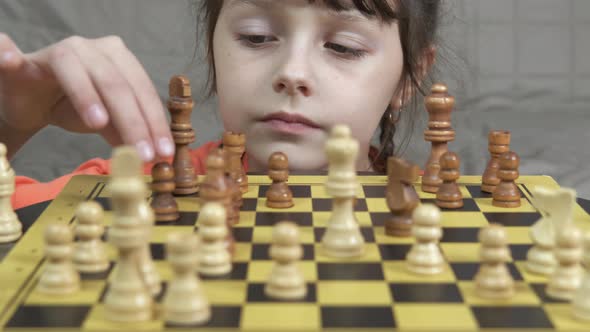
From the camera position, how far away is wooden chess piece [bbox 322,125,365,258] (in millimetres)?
1043

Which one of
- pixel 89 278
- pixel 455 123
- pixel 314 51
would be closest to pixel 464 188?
pixel 314 51

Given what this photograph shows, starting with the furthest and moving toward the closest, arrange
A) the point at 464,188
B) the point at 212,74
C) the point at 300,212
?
1. the point at 212,74
2. the point at 464,188
3. the point at 300,212

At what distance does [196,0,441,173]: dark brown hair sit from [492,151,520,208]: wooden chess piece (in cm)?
50

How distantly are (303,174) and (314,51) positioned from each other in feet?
0.94

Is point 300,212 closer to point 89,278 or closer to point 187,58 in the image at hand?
point 89,278

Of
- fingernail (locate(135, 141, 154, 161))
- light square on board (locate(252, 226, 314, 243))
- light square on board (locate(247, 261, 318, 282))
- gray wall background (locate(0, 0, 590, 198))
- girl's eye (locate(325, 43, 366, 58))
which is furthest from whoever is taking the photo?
gray wall background (locate(0, 0, 590, 198))

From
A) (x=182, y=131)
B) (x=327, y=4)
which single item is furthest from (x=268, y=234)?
(x=327, y=4)

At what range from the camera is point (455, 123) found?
2834mm

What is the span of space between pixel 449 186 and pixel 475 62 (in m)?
1.67

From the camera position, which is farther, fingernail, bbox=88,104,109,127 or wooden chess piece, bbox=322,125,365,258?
fingernail, bbox=88,104,109,127

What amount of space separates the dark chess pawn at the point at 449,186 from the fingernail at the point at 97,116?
548mm

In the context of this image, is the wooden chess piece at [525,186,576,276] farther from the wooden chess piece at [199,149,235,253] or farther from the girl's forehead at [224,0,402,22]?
the girl's forehead at [224,0,402,22]

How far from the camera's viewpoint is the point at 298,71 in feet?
5.20

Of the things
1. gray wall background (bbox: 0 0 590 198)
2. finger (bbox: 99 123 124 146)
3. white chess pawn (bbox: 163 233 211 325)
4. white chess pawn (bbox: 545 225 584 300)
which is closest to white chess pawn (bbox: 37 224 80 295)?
white chess pawn (bbox: 163 233 211 325)
